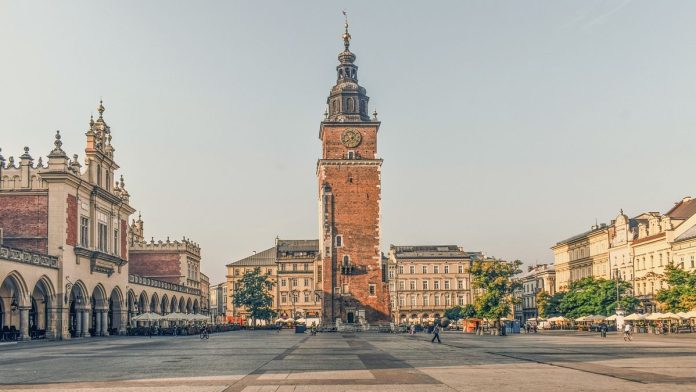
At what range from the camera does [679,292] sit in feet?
230

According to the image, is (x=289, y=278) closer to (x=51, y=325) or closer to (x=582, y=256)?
(x=582, y=256)

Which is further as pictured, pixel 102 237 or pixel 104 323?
pixel 102 237

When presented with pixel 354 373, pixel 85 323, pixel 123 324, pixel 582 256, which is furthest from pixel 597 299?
pixel 354 373

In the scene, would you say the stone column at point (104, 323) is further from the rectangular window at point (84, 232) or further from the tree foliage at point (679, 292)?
the tree foliage at point (679, 292)

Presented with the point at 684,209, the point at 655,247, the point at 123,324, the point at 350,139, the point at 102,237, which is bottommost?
the point at 123,324

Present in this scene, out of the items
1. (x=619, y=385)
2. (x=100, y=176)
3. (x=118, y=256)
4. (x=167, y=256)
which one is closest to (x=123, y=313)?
(x=118, y=256)

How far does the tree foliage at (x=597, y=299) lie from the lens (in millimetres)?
84500

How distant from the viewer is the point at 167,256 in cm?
10469

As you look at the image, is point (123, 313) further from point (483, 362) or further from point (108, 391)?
point (108, 391)

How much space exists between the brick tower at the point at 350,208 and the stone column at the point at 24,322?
43097 mm

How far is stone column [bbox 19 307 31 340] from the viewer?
5406 cm

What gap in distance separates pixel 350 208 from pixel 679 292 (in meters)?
38.6

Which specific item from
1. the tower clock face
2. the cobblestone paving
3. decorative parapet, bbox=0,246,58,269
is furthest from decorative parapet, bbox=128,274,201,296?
the cobblestone paving

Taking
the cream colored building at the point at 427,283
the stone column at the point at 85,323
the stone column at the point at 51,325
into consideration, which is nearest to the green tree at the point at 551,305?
the cream colored building at the point at 427,283
